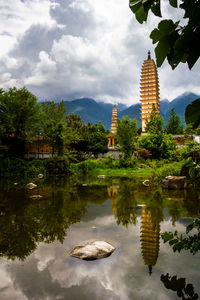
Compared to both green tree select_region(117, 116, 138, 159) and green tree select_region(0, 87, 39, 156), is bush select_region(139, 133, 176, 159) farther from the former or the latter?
green tree select_region(0, 87, 39, 156)

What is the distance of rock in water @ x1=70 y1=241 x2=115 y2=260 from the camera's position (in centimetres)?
377

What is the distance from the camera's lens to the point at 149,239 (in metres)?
4.52

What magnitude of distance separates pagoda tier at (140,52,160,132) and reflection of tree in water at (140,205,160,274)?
47416 millimetres

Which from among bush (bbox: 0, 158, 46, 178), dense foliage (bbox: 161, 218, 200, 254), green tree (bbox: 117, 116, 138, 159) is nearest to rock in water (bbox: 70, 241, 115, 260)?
dense foliage (bbox: 161, 218, 200, 254)

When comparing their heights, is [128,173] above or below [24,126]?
below

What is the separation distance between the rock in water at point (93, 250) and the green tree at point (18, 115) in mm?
15212

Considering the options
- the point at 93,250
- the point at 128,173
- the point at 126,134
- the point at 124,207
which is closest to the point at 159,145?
the point at 126,134

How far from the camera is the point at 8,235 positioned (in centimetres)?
478

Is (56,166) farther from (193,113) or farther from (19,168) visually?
(193,113)

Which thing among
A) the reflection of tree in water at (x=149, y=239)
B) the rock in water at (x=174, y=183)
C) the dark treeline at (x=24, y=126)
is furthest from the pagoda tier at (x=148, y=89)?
the reflection of tree in water at (x=149, y=239)

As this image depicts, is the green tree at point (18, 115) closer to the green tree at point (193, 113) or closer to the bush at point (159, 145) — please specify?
the bush at point (159, 145)

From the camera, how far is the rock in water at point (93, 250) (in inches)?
148

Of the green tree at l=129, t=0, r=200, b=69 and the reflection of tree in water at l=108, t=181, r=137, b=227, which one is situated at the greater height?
the green tree at l=129, t=0, r=200, b=69

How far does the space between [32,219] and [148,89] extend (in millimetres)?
52042
